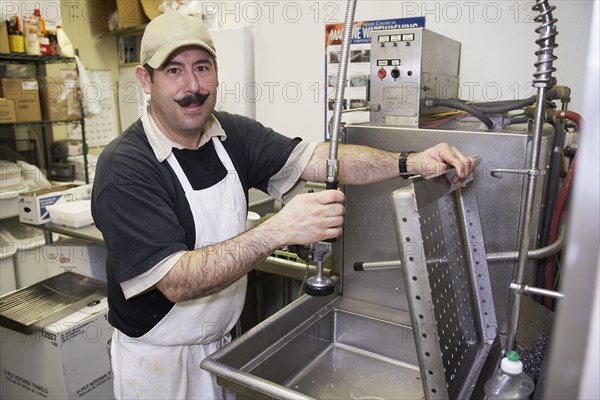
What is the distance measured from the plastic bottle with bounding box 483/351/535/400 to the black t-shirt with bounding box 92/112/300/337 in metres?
0.71

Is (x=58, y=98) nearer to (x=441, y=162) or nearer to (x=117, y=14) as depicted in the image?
(x=117, y=14)

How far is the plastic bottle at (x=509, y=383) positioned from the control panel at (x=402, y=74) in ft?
2.66

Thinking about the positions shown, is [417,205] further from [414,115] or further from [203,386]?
[203,386]

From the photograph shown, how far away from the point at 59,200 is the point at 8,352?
72cm

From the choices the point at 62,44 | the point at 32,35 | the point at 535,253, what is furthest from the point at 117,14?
the point at 535,253

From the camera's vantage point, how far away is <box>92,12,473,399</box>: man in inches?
42.9

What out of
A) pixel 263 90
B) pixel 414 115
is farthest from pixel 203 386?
pixel 263 90

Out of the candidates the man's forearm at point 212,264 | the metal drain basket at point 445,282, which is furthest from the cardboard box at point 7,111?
the metal drain basket at point 445,282

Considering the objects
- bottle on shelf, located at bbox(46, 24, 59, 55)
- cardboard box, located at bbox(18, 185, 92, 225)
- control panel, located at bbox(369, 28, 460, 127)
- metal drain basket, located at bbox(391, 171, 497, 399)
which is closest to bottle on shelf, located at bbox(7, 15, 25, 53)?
bottle on shelf, located at bbox(46, 24, 59, 55)

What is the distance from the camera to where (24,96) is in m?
2.70

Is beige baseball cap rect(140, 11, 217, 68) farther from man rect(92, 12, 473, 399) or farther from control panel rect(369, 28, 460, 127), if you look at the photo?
control panel rect(369, 28, 460, 127)

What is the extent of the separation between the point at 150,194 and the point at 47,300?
1.36 metres

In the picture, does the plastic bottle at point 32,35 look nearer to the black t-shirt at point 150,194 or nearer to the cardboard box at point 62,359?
the cardboard box at point 62,359

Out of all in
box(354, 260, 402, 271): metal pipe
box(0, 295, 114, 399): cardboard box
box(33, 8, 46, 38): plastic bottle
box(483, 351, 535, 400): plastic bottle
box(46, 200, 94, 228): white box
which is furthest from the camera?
box(33, 8, 46, 38): plastic bottle
